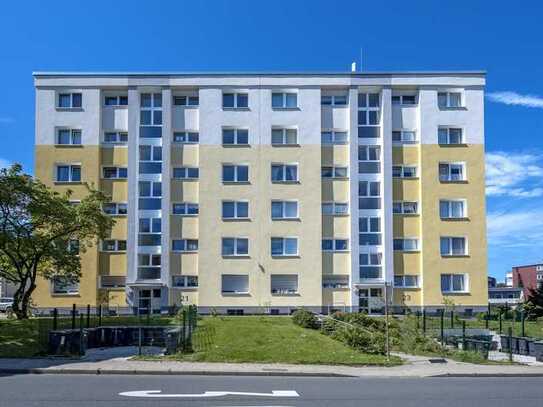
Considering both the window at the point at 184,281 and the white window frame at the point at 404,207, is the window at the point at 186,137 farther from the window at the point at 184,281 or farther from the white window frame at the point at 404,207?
the white window frame at the point at 404,207

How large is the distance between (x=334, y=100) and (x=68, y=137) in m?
19.6

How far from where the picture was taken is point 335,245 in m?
46.3

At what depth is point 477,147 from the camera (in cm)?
4650

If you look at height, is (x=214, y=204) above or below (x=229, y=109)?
below

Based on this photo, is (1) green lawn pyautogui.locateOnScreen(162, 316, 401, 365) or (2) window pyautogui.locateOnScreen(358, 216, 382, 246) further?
(2) window pyautogui.locateOnScreen(358, 216, 382, 246)

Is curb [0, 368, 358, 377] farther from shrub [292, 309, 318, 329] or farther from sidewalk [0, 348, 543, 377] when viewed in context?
shrub [292, 309, 318, 329]

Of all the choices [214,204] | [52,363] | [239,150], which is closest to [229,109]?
[239,150]

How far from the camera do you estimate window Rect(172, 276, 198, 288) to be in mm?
45781

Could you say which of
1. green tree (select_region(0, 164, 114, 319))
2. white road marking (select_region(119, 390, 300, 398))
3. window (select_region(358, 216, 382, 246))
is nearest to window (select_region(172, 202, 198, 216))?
green tree (select_region(0, 164, 114, 319))

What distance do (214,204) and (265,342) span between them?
2609 cm

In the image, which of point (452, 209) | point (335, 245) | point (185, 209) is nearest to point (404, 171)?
point (452, 209)

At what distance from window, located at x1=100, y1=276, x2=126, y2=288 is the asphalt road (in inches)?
1228

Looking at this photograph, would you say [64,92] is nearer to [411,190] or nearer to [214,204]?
[214,204]

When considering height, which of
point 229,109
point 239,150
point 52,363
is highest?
point 229,109
